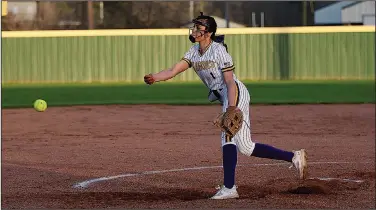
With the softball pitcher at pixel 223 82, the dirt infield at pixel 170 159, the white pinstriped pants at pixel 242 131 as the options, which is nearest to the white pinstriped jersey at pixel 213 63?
the softball pitcher at pixel 223 82

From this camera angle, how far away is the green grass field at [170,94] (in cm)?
2089

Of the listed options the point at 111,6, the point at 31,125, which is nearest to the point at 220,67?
the point at 31,125

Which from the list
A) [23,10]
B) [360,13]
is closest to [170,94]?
[23,10]

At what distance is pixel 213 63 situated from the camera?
7.62 meters

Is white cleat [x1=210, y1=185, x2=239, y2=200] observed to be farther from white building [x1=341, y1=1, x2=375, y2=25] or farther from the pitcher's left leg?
white building [x1=341, y1=1, x2=375, y2=25]

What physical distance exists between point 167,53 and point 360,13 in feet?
58.5

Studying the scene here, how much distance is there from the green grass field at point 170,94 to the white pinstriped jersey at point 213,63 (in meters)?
12.0

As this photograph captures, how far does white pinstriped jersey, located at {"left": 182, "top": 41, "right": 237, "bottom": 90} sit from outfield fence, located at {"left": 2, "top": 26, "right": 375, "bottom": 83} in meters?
22.8

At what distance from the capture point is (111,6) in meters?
39.8

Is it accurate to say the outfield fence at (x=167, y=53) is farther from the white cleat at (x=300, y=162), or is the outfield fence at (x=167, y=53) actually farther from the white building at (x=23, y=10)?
the white cleat at (x=300, y=162)

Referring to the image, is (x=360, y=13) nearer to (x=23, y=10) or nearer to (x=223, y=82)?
(x=23, y=10)

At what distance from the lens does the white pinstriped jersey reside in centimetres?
760

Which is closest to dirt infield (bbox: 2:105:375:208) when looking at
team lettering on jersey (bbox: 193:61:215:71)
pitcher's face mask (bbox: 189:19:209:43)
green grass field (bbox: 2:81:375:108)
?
team lettering on jersey (bbox: 193:61:215:71)

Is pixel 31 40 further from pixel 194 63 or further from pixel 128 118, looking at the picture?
pixel 194 63
